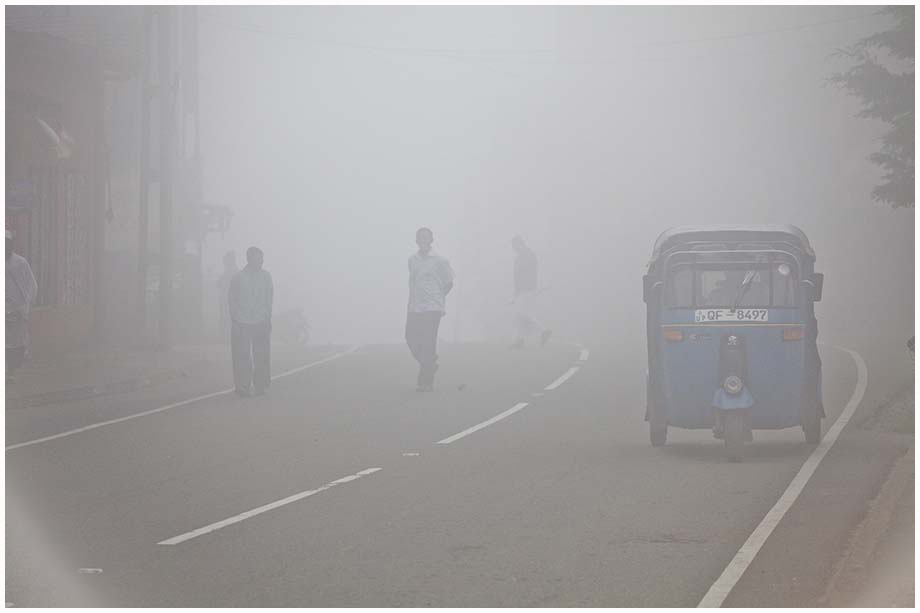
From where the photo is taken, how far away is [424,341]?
21.4 m

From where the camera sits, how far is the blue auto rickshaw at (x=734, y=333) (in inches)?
555

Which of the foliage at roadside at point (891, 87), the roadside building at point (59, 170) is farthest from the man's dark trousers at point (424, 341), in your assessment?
the foliage at roadside at point (891, 87)

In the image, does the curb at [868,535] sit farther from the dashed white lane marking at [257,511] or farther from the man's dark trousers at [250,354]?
the man's dark trousers at [250,354]

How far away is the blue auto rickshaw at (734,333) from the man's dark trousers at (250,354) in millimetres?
7747

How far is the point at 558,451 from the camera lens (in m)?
14.8

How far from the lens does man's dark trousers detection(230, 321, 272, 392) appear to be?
69.9ft

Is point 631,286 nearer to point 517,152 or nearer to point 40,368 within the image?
point 517,152

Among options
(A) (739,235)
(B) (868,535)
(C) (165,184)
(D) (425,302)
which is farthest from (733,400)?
(C) (165,184)

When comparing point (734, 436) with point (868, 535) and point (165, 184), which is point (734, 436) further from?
point (165, 184)

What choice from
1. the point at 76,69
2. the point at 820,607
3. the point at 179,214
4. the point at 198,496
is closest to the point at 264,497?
the point at 198,496

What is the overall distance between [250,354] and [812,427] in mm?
8938

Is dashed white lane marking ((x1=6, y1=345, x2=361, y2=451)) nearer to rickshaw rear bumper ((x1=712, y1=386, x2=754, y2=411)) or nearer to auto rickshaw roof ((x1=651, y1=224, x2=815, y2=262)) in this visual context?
auto rickshaw roof ((x1=651, y1=224, x2=815, y2=262))

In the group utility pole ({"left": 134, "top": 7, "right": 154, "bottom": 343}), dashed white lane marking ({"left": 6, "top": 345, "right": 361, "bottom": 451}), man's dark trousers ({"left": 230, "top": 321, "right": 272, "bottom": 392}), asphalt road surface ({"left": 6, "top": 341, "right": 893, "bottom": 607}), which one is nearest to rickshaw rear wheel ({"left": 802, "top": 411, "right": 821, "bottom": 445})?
asphalt road surface ({"left": 6, "top": 341, "right": 893, "bottom": 607})

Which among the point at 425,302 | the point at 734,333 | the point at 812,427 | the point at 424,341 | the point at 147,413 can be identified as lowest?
the point at 147,413
